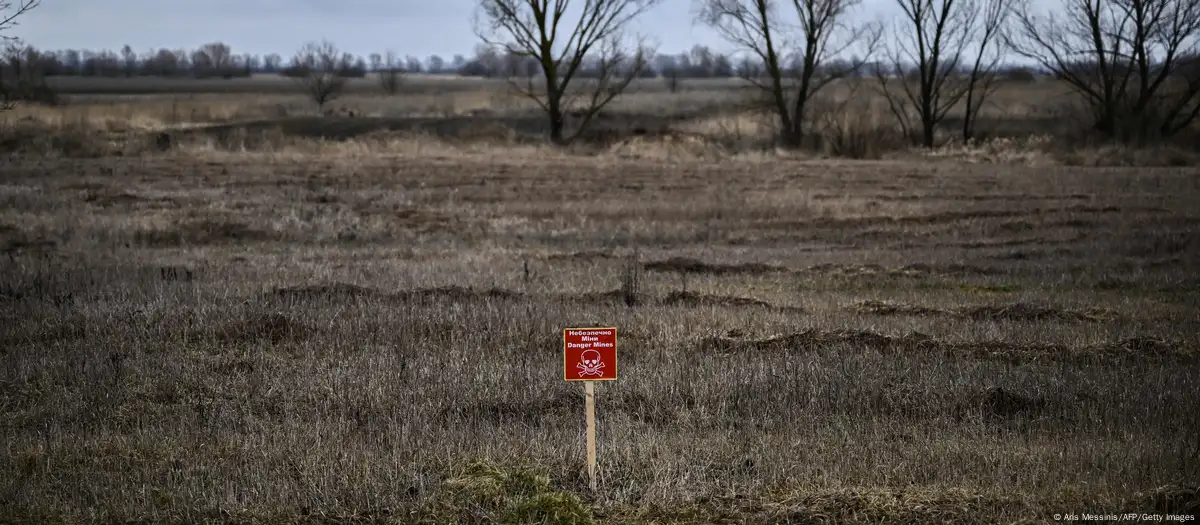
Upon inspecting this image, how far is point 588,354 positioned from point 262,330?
5267 mm

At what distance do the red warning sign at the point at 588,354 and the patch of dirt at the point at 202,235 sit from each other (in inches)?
529

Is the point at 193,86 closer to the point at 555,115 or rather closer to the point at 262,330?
the point at 555,115

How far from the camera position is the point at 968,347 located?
930cm

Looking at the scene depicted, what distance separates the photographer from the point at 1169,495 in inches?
215

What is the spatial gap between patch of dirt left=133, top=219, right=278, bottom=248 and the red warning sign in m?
13.4

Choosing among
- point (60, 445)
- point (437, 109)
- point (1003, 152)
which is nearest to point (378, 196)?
point (60, 445)

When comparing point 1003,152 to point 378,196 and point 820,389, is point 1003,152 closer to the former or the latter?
point 378,196

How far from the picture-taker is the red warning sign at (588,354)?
5496 millimetres

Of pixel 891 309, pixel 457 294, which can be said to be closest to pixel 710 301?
pixel 891 309

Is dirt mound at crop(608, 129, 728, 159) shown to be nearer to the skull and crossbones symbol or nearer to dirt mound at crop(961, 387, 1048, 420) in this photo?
dirt mound at crop(961, 387, 1048, 420)

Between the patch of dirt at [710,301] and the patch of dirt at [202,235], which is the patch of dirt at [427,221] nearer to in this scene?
the patch of dirt at [202,235]

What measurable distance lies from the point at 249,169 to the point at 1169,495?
27.7 meters

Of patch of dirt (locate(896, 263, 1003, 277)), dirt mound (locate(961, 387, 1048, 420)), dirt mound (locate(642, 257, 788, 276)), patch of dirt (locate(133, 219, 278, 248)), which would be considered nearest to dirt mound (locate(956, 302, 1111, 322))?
patch of dirt (locate(896, 263, 1003, 277))

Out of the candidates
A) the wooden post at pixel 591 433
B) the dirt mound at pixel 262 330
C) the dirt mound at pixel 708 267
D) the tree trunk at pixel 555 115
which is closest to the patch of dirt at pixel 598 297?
the dirt mound at pixel 708 267
